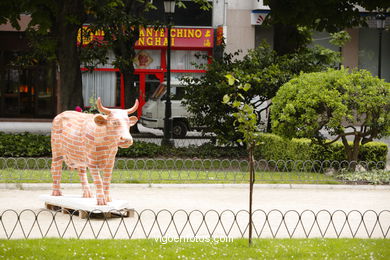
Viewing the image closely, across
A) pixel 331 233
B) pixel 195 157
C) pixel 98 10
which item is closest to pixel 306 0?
pixel 331 233

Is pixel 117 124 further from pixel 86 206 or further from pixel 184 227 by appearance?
pixel 184 227

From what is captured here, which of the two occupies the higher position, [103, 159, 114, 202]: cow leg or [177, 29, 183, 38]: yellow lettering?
[177, 29, 183, 38]: yellow lettering

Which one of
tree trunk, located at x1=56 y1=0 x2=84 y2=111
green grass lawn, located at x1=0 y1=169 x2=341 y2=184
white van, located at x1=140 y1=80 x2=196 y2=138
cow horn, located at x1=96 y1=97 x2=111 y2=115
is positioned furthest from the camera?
white van, located at x1=140 y1=80 x2=196 y2=138

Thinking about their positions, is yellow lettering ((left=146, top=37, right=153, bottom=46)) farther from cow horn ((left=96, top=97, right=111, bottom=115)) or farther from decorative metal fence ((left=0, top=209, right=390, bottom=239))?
cow horn ((left=96, top=97, right=111, bottom=115))

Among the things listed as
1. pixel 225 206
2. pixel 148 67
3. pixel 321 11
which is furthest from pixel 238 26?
pixel 321 11

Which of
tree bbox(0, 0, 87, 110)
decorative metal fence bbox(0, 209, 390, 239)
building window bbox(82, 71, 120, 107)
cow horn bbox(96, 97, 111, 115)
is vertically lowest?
decorative metal fence bbox(0, 209, 390, 239)

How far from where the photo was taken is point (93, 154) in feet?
37.1

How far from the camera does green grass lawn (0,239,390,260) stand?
27.9 feet

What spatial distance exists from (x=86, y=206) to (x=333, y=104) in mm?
7112

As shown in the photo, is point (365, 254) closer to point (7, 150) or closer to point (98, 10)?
point (7, 150)

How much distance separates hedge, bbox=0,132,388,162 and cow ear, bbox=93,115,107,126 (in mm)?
7214

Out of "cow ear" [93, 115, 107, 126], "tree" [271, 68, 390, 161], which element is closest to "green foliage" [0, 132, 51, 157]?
"tree" [271, 68, 390, 161]

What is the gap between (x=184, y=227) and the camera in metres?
9.93

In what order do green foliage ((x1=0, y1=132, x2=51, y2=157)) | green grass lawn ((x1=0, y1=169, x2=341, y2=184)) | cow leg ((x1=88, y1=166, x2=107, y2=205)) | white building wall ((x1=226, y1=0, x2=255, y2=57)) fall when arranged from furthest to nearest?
white building wall ((x1=226, y1=0, x2=255, y2=57)) → green foliage ((x1=0, y1=132, x2=51, y2=157)) → green grass lawn ((x1=0, y1=169, x2=341, y2=184)) → cow leg ((x1=88, y1=166, x2=107, y2=205))
